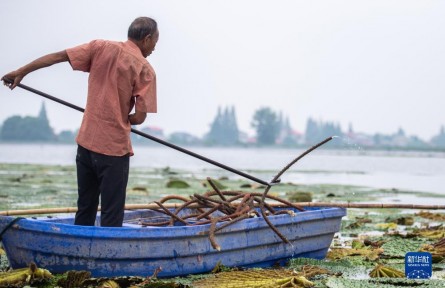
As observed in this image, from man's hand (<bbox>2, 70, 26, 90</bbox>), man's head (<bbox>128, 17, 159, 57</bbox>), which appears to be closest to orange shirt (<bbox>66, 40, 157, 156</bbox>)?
man's head (<bbox>128, 17, 159, 57</bbox>)

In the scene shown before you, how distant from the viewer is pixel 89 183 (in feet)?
18.0

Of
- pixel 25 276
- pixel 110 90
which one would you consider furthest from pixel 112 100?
pixel 25 276

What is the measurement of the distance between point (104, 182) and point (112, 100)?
1.99 ft

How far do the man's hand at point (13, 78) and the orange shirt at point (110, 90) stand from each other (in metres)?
0.38

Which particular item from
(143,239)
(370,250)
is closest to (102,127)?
(143,239)

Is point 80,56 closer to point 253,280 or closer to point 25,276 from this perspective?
point 25,276

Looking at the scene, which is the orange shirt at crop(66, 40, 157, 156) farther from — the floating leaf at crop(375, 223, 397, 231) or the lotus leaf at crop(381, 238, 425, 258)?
the floating leaf at crop(375, 223, 397, 231)

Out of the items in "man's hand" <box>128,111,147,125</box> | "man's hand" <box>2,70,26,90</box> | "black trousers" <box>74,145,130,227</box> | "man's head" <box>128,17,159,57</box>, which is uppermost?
"man's head" <box>128,17,159,57</box>

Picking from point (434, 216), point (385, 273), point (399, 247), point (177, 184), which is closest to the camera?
point (385, 273)

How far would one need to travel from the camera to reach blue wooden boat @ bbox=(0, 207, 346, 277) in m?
5.05

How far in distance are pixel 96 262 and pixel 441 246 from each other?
140 inches

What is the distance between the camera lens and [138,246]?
5.24m

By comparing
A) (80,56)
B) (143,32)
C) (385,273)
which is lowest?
(385,273)

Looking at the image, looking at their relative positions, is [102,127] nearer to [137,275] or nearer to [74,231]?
[74,231]
